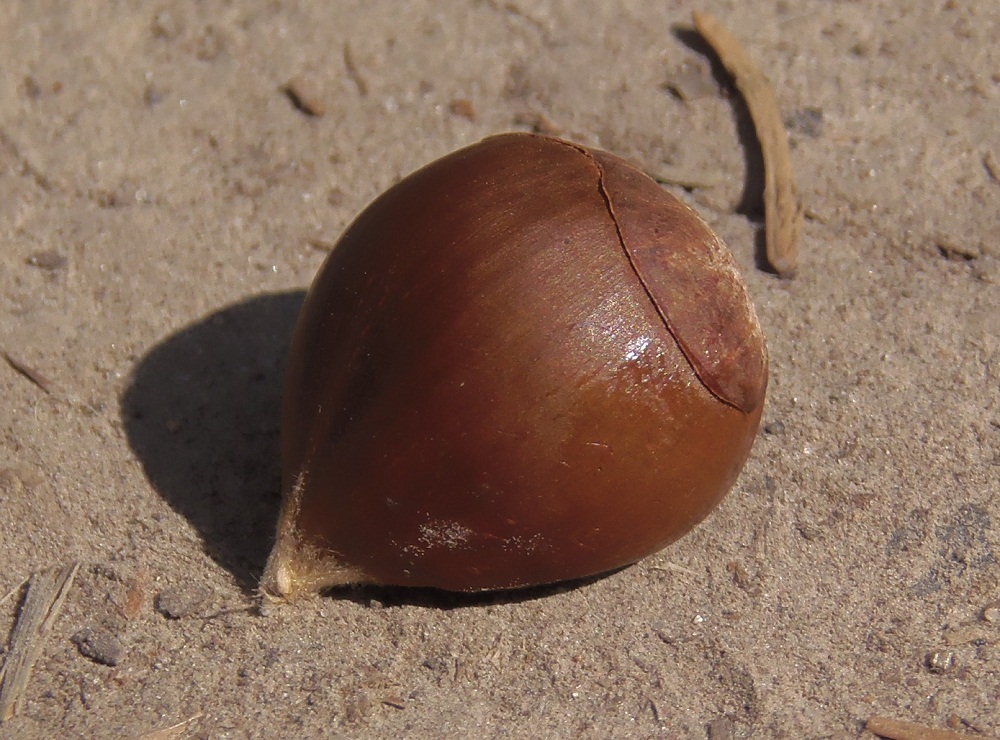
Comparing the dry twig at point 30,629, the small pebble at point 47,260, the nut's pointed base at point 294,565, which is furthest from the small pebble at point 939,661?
the small pebble at point 47,260

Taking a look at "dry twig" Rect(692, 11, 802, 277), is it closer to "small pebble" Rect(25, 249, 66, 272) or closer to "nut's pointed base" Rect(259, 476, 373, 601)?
"nut's pointed base" Rect(259, 476, 373, 601)

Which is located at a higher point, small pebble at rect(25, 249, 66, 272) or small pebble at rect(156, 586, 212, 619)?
small pebble at rect(25, 249, 66, 272)

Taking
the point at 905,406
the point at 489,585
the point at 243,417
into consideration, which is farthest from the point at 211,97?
the point at 905,406

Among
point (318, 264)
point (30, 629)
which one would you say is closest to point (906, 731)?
point (30, 629)

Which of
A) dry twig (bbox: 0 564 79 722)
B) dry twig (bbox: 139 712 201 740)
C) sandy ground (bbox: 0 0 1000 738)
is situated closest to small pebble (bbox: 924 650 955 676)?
sandy ground (bbox: 0 0 1000 738)

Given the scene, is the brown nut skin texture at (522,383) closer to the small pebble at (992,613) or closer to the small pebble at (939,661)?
the small pebble at (939,661)

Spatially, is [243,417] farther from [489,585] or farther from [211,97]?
[211,97]
